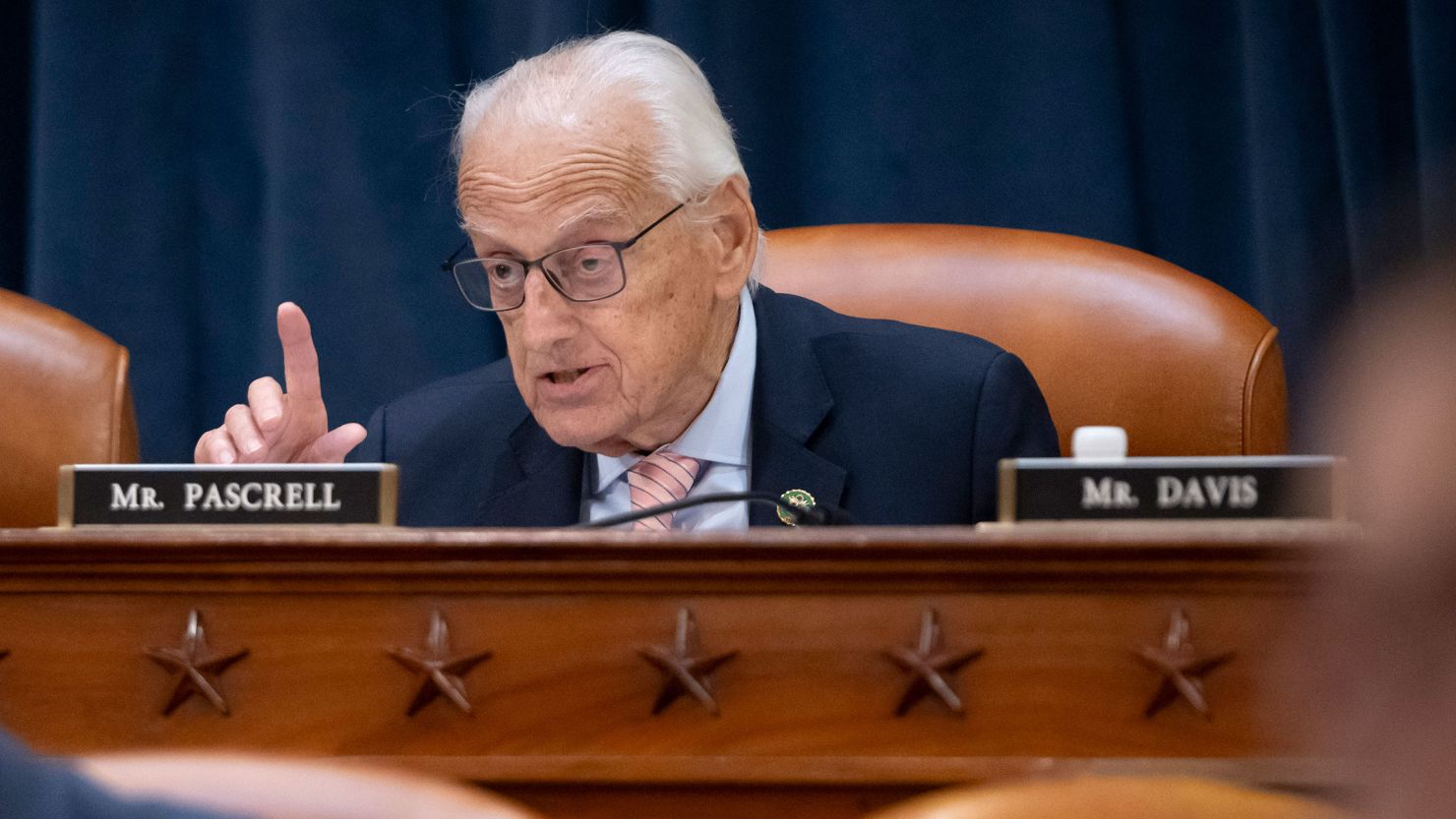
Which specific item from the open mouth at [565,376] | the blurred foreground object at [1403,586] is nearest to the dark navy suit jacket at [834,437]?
the open mouth at [565,376]

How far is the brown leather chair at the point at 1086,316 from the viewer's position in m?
1.83

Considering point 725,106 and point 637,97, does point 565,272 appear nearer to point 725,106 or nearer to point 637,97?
point 637,97

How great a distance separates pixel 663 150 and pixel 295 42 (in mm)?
1035

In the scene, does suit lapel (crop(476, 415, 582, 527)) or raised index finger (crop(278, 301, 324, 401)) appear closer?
raised index finger (crop(278, 301, 324, 401))

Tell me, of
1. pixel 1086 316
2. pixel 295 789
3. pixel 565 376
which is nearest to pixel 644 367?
pixel 565 376

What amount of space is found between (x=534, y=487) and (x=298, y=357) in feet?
0.93

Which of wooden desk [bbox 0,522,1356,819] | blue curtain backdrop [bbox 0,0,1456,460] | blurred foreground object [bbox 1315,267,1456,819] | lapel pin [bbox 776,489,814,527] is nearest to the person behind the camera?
blurred foreground object [bbox 1315,267,1456,819]

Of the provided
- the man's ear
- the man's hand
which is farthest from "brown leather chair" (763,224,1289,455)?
the man's hand

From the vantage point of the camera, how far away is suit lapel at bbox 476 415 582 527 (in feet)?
5.35

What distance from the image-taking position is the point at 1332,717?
351 mm

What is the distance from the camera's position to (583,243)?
1.61 metres

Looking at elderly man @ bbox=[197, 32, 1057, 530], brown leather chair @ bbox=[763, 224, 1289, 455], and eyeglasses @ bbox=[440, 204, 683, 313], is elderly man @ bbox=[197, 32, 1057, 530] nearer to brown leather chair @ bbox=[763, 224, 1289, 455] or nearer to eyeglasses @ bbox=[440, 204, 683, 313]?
eyeglasses @ bbox=[440, 204, 683, 313]

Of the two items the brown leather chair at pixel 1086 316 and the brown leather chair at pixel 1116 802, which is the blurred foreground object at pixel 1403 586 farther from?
the brown leather chair at pixel 1086 316

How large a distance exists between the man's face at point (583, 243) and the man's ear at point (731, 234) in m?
0.06
